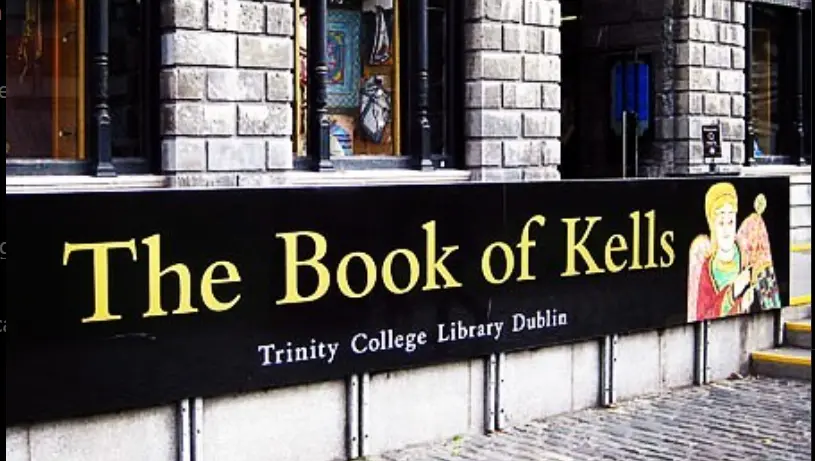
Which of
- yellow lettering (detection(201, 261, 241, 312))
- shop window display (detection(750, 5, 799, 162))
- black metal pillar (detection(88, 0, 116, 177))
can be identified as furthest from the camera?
shop window display (detection(750, 5, 799, 162))

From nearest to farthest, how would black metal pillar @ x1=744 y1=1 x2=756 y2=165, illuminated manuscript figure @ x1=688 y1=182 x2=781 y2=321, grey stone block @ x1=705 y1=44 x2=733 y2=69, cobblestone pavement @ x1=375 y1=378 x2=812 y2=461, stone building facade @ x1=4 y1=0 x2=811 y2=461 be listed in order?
stone building facade @ x1=4 y1=0 x2=811 y2=461 < cobblestone pavement @ x1=375 y1=378 x2=812 y2=461 < illuminated manuscript figure @ x1=688 y1=182 x2=781 y2=321 < grey stone block @ x1=705 y1=44 x2=733 y2=69 < black metal pillar @ x1=744 y1=1 x2=756 y2=165

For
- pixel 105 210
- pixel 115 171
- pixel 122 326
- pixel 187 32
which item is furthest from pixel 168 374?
pixel 187 32

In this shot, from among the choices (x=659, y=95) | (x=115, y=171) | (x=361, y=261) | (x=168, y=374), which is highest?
(x=659, y=95)

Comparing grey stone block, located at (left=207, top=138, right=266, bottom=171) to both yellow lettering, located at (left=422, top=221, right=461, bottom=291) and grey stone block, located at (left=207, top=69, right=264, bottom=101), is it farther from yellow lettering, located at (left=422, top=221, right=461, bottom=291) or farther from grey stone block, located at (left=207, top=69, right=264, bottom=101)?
yellow lettering, located at (left=422, top=221, right=461, bottom=291)

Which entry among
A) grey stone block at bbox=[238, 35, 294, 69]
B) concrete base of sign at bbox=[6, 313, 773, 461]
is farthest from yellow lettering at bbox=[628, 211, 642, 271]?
grey stone block at bbox=[238, 35, 294, 69]

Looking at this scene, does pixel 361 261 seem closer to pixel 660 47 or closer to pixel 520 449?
pixel 520 449

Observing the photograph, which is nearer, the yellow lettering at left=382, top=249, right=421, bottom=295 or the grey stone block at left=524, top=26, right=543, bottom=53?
the yellow lettering at left=382, top=249, right=421, bottom=295

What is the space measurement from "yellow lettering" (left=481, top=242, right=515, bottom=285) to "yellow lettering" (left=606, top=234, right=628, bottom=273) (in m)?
1.29

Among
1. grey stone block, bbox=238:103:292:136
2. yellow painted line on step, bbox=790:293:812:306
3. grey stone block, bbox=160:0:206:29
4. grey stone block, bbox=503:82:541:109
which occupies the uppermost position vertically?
grey stone block, bbox=160:0:206:29

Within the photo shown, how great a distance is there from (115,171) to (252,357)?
7.82ft

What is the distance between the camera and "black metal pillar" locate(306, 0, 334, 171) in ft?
39.0

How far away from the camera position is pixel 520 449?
10.2 m

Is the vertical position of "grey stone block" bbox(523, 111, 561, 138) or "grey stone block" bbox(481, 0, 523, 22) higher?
"grey stone block" bbox(481, 0, 523, 22)

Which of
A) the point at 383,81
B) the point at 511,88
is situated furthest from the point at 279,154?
the point at 511,88
